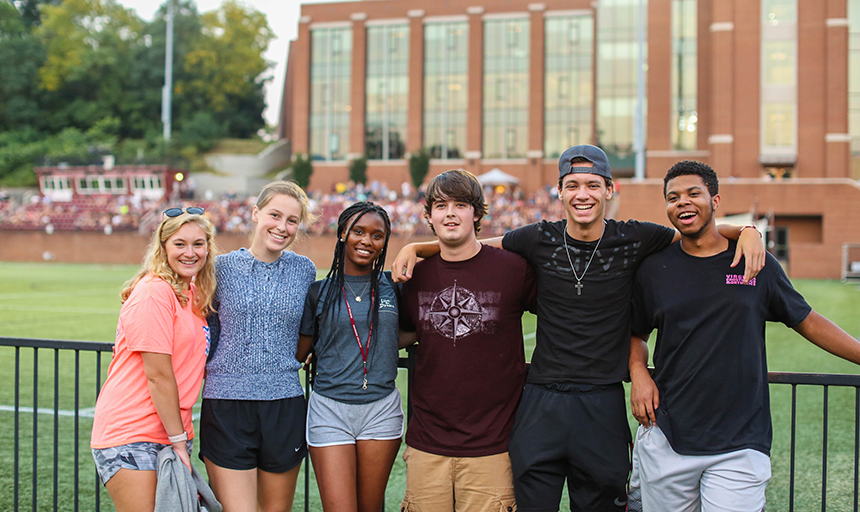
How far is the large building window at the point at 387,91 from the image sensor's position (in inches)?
2178

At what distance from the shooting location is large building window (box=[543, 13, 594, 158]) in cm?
5178

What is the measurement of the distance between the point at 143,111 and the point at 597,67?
50.1 m

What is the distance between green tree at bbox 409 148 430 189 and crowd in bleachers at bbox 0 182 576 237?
982 mm

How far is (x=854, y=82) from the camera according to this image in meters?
45.0

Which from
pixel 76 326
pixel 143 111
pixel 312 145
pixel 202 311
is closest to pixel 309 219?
pixel 202 311

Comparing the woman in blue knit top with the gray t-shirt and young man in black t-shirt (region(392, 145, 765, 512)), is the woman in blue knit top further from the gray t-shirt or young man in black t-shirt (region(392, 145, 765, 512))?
young man in black t-shirt (region(392, 145, 765, 512))

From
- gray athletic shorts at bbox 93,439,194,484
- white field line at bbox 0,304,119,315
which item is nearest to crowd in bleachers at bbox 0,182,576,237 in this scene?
white field line at bbox 0,304,119,315

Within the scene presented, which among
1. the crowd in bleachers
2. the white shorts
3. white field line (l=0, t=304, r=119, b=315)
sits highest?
the crowd in bleachers

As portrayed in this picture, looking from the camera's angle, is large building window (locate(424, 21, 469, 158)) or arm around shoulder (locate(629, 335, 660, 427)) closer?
arm around shoulder (locate(629, 335, 660, 427))

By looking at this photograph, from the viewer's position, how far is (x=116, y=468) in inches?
110

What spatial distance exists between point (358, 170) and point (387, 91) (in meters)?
7.68

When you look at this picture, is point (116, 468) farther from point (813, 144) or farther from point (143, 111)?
point (143, 111)

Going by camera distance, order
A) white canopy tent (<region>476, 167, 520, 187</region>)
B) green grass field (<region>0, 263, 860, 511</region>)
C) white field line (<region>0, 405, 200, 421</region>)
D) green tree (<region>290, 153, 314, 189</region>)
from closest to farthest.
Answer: green grass field (<region>0, 263, 860, 511</region>)
white field line (<region>0, 405, 200, 421</region>)
white canopy tent (<region>476, 167, 520, 187</region>)
green tree (<region>290, 153, 314, 189</region>)

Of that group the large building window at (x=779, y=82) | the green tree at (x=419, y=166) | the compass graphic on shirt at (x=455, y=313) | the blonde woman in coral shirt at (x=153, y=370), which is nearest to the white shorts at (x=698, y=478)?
the compass graphic on shirt at (x=455, y=313)
